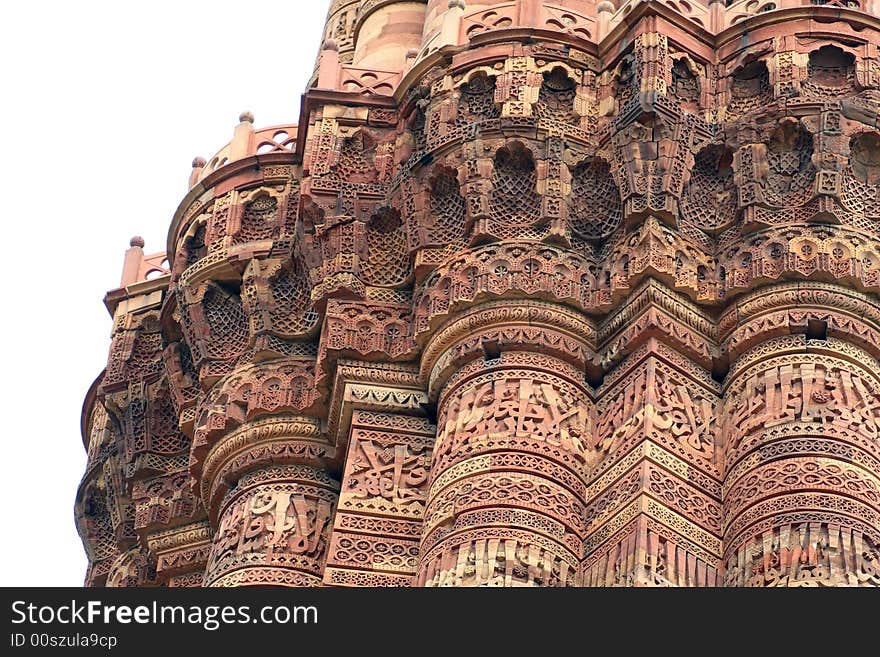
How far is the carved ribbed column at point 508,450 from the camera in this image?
17984 millimetres

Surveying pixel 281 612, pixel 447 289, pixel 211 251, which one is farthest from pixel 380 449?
pixel 281 612

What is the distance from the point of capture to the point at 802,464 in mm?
18031

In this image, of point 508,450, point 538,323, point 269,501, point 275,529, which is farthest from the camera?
point 269,501

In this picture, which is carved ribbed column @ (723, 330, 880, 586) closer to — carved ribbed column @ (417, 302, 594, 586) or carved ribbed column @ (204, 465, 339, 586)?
carved ribbed column @ (417, 302, 594, 586)

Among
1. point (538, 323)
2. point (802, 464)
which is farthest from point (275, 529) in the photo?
point (802, 464)

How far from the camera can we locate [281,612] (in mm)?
15695

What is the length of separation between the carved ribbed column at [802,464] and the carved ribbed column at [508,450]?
95 cm

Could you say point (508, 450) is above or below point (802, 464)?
above

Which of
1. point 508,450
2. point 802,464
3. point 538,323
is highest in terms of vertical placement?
point 538,323

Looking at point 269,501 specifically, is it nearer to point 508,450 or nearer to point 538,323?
point 508,450

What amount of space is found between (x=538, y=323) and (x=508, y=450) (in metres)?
1.05

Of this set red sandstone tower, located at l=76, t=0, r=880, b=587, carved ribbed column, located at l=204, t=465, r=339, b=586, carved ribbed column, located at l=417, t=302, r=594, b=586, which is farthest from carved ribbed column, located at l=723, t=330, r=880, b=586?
carved ribbed column, located at l=204, t=465, r=339, b=586

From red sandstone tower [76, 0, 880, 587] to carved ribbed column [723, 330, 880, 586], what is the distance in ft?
0.07

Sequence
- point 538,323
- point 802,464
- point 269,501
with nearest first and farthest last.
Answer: point 802,464 → point 538,323 → point 269,501
